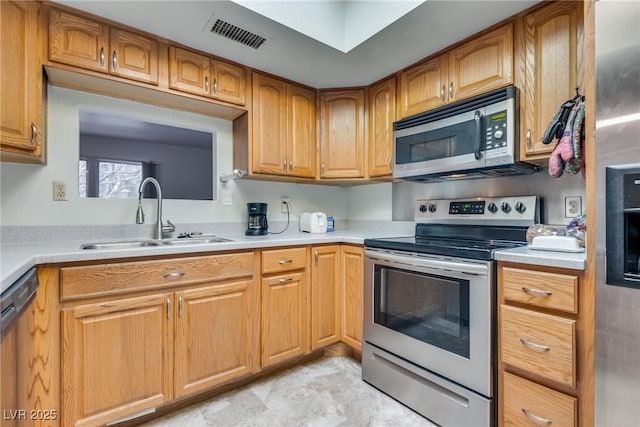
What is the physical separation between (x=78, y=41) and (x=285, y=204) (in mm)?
1664

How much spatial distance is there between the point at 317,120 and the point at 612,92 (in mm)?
1866

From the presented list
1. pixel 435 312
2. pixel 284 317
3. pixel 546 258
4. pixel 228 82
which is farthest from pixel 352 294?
pixel 228 82

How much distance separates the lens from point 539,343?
4.10 feet

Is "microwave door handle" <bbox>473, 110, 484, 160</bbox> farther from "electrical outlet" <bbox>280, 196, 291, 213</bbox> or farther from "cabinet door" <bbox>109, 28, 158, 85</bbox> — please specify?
"cabinet door" <bbox>109, 28, 158, 85</bbox>

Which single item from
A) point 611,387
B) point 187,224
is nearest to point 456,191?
point 611,387

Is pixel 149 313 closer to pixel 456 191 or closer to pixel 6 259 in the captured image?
pixel 6 259

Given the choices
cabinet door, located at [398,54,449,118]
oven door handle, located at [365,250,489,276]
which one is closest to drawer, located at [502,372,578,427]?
oven door handle, located at [365,250,489,276]

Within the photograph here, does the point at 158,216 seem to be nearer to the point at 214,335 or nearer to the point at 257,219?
the point at 257,219

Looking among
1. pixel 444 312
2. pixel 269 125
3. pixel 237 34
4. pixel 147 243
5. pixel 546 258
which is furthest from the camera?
pixel 269 125

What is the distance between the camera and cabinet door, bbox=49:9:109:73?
1.54 meters

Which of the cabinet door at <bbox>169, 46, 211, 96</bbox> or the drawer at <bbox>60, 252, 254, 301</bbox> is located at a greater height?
the cabinet door at <bbox>169, 46, 211, 96</bbox>

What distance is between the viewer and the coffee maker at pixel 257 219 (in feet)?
7.66

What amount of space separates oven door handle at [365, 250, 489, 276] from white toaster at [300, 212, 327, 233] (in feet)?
2.19

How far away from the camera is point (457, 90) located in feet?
6.16
